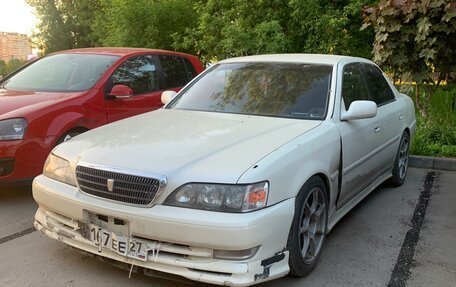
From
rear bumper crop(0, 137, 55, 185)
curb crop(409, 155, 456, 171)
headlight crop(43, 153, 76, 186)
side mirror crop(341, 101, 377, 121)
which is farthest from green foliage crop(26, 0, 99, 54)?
side mirror crop(341, 101, 377, 121)

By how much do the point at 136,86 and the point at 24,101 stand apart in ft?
4.88

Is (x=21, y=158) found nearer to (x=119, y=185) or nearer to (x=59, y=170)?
(x=59, y=170)

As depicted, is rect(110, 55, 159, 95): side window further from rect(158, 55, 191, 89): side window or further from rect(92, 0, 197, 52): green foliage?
rect(92, 0, 197, 52): green foliage

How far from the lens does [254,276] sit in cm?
288

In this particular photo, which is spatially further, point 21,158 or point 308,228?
point 21,158

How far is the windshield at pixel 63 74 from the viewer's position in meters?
5.65

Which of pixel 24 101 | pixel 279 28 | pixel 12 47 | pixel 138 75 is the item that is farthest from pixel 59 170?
pixel 12 47

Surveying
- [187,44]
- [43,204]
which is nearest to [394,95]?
[43,204]

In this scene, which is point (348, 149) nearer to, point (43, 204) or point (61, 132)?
point (43, 204)

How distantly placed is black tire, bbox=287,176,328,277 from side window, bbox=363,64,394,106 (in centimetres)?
178

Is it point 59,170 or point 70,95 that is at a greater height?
point 70,95

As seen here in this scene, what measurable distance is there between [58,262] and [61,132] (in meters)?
1.75

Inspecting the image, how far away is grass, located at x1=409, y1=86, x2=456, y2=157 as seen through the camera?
22.7ft

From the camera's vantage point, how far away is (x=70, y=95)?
17.5 ft
